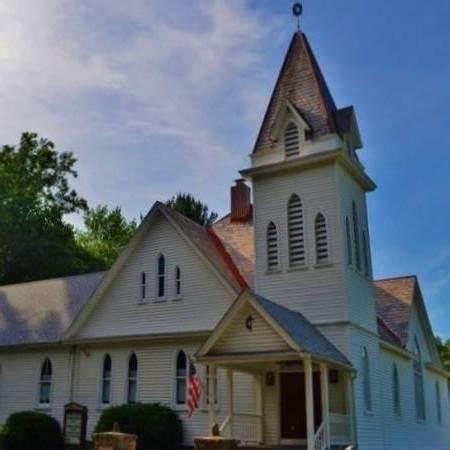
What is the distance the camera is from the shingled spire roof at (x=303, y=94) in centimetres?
2112

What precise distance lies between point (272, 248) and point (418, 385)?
32.9 feet

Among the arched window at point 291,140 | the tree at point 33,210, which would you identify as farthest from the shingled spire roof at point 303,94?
the tree at point 33,210

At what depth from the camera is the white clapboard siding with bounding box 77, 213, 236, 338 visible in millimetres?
20891

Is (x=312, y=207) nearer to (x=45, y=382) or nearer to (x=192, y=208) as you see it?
(x=45, y=382)

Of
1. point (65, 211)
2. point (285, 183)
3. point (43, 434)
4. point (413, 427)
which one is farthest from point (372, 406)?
point (65, 211)

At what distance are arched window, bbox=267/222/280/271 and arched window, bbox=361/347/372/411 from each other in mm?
3716

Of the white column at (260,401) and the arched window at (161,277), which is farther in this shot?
the arched window at (161,277)

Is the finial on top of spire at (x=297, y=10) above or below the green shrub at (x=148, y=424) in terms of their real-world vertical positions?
above

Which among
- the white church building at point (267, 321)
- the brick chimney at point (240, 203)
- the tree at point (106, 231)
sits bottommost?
the white church building at point (267, 321)

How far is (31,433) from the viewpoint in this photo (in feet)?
69.0

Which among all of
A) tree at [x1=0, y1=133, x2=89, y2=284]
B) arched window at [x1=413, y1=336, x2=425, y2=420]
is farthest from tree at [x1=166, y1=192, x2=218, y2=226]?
arched window at [x1=413, y1=336, x2=425, y2=420]

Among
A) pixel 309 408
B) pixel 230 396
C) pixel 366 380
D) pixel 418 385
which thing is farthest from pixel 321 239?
pixel 418 385

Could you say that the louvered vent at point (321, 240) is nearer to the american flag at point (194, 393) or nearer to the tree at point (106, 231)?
the american flag at point (194, 393)

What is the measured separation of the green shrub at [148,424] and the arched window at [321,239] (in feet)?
21.7
